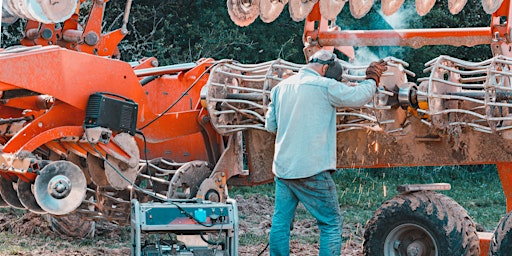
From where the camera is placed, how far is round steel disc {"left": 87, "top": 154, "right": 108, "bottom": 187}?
320 inches

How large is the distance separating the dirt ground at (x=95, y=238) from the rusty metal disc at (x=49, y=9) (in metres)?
2.51

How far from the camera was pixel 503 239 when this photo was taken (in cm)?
757

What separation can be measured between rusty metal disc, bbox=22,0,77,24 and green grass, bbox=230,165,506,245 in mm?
3503

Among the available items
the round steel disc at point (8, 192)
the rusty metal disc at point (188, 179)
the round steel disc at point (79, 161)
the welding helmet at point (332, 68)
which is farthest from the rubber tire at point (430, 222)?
the round steel disc at point (8, 192)

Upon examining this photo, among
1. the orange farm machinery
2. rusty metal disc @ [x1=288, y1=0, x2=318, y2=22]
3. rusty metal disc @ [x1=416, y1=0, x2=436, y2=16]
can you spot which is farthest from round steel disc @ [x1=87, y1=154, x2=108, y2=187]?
rusty metal disc @ [x1=416, y1=0, x2=436, y2=16]

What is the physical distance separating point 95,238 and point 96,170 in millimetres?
2775

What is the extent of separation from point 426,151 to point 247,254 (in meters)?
2.11

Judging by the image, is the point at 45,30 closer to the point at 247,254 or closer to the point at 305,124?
the point at 247,254

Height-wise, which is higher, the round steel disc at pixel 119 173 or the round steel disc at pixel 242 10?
the round steel disc at pixel 242 10

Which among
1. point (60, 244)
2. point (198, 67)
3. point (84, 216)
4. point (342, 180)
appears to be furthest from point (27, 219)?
point (342, 180)

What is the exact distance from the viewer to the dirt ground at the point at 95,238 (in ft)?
31.9

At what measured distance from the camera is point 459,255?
7.82 meters

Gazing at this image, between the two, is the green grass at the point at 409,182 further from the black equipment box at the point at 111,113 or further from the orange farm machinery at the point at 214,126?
the black equipment box at the point at 111,113

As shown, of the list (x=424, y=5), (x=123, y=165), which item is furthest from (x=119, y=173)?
(x=424, y=5)
